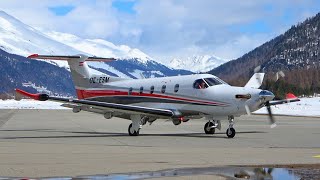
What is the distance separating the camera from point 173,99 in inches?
1124

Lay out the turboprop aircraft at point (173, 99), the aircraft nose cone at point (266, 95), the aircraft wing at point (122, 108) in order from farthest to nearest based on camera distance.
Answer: the aircraft wing at point (122, 108) < the turboprop aircraft at point (173, 99) < the aircraft nose cone at point (266, 95)

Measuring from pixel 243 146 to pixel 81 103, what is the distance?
28.9ft

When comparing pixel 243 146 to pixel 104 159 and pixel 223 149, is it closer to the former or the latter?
pixel 223 149

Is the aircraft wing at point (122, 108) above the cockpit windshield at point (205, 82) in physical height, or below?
below

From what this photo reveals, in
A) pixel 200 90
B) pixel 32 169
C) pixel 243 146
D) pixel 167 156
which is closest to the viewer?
pixel 32 169

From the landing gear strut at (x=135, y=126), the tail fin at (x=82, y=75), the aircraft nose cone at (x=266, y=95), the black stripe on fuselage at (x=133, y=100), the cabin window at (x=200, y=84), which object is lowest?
the landing gear strut at (x=135, y=126)

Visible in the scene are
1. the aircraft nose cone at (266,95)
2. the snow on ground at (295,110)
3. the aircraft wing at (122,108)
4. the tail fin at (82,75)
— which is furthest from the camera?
the snow on ground at (295,110)

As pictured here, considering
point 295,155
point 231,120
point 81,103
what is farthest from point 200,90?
point 295,155

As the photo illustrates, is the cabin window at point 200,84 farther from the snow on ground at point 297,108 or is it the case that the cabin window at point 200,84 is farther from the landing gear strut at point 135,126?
the snow on ground at point 297,108

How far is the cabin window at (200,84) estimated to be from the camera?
2773cm

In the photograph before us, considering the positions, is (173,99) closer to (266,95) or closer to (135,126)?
(135,126)

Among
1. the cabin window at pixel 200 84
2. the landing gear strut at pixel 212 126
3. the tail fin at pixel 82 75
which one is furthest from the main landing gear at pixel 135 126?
the tail fin at pixel 82 75

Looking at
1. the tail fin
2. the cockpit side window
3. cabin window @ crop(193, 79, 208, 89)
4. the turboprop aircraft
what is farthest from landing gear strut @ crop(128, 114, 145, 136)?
the tail fin

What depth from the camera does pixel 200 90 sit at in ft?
90.9
